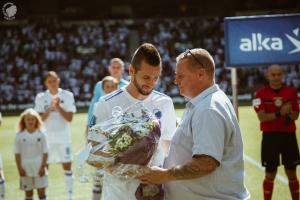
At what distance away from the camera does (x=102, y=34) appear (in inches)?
1422

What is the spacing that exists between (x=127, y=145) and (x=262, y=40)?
9.14 ft

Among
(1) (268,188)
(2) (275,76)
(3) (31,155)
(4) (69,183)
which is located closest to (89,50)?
(4) (69,183)

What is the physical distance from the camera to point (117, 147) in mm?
3309

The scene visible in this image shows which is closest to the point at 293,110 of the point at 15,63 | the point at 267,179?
the point at 267,179

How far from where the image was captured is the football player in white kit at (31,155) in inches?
311

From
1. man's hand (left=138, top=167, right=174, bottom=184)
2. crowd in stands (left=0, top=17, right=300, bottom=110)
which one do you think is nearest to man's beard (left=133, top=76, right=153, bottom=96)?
man's hand (left=138, top=167, right=174, bottom=184)

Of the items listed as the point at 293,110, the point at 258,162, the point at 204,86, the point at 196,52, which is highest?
the point at 196,52

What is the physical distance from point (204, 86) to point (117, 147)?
68 cm

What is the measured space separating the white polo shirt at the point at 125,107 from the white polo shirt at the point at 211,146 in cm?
40

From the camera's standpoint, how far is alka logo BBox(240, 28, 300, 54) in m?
5.55

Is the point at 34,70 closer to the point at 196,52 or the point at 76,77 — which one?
the point at 76,77

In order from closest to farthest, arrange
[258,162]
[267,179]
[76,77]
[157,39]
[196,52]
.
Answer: [196,52] → [267,179] → [258,162] → [76,77] → [157,39]

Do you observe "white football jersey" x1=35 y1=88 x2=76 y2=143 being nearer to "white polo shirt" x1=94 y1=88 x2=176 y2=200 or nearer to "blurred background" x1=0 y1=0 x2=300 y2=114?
"white polo shirt" x1=94 y1=88 x2=176 y2=200

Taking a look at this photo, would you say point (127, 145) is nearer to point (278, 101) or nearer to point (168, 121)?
point (168, 121)
